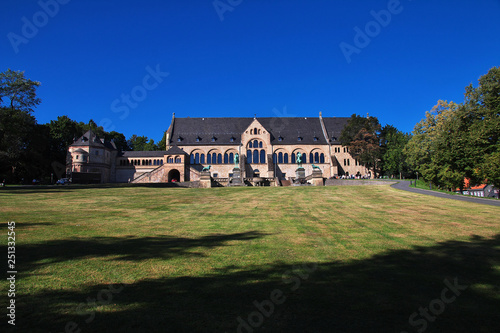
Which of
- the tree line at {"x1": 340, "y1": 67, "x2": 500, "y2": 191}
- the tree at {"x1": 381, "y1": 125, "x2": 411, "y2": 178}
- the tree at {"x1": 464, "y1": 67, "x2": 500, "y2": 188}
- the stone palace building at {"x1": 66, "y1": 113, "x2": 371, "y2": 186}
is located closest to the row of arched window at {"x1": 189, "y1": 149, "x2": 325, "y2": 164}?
the stone palace building at {"x1": 66, "y1": 113, "x2": 371, "y2": 186}

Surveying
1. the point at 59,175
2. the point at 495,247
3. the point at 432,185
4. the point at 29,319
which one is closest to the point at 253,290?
the point at 29,319

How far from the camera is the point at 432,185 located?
3778 centimetres

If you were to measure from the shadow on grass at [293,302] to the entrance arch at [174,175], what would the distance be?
5295 cm

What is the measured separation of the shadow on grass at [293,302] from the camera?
3.95 meters

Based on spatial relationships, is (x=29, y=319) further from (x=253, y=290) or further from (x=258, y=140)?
(x=258, y=140)

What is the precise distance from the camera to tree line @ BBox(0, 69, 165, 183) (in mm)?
37688

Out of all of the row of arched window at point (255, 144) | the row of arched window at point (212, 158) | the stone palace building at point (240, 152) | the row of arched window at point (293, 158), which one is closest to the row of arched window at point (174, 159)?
the stone palace building at point (240, 152)

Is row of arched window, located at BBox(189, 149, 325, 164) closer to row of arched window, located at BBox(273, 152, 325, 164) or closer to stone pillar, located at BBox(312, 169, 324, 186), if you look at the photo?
row of arched window, located at BBox(273, 152, 325, 164)

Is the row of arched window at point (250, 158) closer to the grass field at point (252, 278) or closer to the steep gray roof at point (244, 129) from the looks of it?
the steep gray roof at point (244, 129)

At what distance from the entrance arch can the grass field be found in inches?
1841

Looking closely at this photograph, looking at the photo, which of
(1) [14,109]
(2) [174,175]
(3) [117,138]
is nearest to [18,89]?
(1) [14,109]

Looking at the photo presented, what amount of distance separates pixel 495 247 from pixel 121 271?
9967 mm

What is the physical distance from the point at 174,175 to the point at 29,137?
95.0 feet

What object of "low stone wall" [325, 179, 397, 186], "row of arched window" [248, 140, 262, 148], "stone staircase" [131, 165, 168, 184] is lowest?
"low stone wall" [325, 179, 397, 186]
